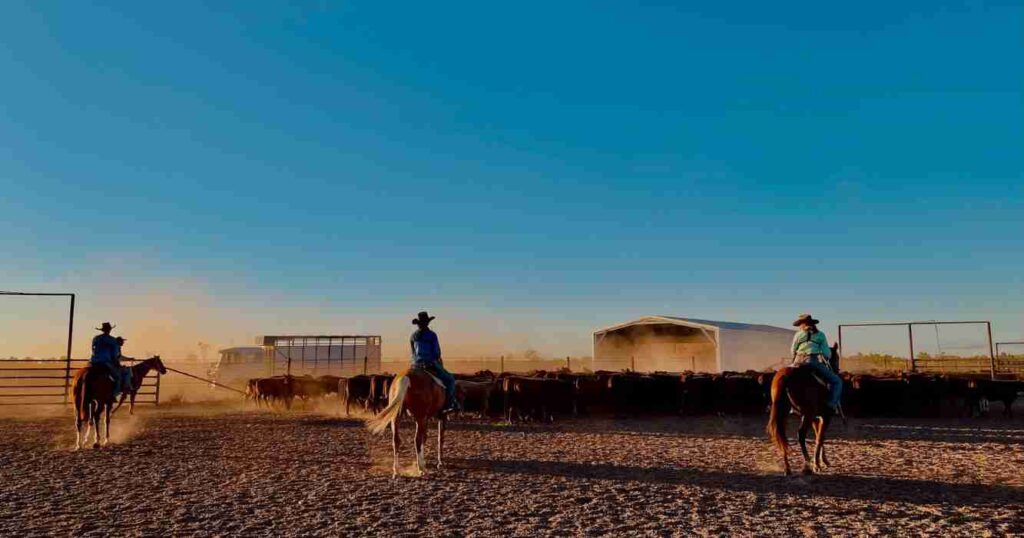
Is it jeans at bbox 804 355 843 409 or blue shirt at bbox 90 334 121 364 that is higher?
blue shirt at bbox 90 334 121 364

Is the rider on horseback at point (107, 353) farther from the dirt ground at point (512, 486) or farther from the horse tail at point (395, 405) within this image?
the horse tail at point (395, 405)

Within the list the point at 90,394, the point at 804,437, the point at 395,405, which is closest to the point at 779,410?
the point at 804,437

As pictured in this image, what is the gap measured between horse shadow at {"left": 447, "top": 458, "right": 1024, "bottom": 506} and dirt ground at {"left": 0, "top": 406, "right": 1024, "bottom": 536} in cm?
3

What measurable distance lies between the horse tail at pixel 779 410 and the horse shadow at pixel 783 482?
1.54 feet

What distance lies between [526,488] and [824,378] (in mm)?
4310

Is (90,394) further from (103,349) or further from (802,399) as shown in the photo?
(802,399)

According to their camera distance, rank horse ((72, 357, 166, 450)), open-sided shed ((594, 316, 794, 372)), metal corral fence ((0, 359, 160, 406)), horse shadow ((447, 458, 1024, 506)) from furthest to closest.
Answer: open-sided shed ((594, 316, 794, 372))
metal corral fence ((0, 359, 160, 406))
horse ((72, 357, 166, 450))
horse shadow ((447, 458, 1024, 506))

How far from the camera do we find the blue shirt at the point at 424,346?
8.63 metres

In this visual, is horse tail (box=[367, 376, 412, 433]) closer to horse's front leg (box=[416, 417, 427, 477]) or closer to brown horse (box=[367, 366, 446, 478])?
brown horse (box=[367, 366, 446, 478])

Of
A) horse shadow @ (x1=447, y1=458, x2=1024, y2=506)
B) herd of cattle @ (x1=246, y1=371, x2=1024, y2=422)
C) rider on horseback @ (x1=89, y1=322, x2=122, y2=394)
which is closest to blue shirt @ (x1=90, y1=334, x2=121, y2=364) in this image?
rider on horseback @ (x1=89, y1=322, x2=122, y2=394)

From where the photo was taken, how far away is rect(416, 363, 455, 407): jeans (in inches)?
340

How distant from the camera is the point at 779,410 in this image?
26.7 feet

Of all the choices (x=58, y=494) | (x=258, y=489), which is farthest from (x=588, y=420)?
(x=58, y=494)

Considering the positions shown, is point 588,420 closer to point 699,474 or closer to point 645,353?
point 699,474
